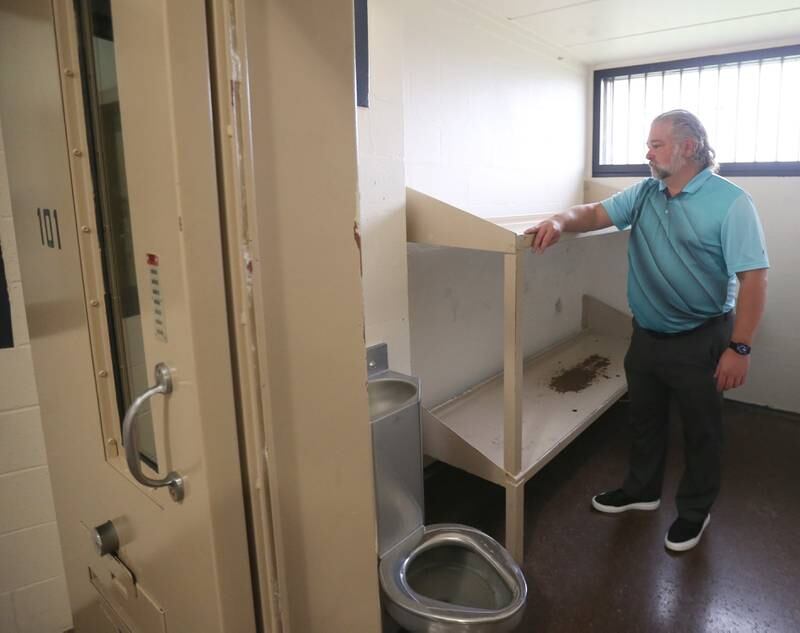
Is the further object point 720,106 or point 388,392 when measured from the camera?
point 720,106

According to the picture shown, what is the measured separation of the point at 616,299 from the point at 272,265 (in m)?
3.40

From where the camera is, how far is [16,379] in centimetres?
139

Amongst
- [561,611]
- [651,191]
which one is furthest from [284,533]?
[651,191]

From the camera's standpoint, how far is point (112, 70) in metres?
0.81

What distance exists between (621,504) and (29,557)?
2165 millimetres

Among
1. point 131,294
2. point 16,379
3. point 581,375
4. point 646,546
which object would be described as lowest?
point 646,546

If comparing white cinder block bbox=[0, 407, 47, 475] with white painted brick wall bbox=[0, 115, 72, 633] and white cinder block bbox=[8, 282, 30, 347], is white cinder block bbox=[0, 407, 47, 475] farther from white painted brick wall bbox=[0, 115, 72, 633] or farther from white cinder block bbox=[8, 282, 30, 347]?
white cinder block bbox=[8, 282, 30, 347]

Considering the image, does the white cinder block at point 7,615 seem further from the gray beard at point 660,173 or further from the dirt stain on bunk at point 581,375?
the gray beard at point 660,173

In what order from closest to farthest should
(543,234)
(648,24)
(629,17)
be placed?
(543,234) → (629,17) → (648,24)

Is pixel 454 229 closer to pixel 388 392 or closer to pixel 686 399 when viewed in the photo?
pixel 388 392

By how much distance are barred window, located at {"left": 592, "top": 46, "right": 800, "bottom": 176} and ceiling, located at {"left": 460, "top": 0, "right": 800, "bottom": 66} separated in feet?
0.39

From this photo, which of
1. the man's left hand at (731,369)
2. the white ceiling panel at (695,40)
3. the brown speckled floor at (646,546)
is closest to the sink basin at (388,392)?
the brown speckled floor at (646,546)

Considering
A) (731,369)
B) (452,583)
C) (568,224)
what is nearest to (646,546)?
(731,369)

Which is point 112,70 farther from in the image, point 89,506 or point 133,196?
point 89,506
